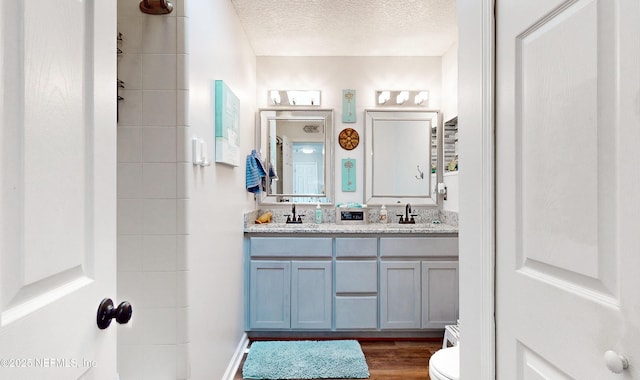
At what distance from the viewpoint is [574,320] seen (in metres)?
0.62

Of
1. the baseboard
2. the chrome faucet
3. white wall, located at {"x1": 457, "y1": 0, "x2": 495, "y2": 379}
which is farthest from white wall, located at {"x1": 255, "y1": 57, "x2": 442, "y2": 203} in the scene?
white wall, located at {"x1": 457, "y1": 0, "x2": 495, "y2": 379}

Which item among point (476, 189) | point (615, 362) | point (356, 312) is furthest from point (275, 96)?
point (615, 362)

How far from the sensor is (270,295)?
253 centimetres

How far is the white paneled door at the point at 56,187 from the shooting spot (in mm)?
478

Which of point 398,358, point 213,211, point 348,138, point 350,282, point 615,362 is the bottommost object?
point 398,358

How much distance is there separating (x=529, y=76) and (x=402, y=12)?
6.04ft

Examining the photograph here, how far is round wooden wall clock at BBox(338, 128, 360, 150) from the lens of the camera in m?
3.04

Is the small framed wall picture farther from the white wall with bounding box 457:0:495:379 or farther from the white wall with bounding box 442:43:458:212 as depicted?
the white wall with bounding box 457:0:495:379

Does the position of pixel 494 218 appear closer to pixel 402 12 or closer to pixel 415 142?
pixel 402 12

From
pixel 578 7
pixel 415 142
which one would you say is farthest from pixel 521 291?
pixel 415 142

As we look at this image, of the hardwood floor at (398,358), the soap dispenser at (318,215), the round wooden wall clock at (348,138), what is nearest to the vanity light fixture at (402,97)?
the round wooden wall clock at (348,138)

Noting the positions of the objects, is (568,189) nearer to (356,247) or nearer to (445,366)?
(445,366)

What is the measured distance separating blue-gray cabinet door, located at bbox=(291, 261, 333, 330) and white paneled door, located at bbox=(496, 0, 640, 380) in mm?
1755

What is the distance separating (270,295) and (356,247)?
2.58ft
